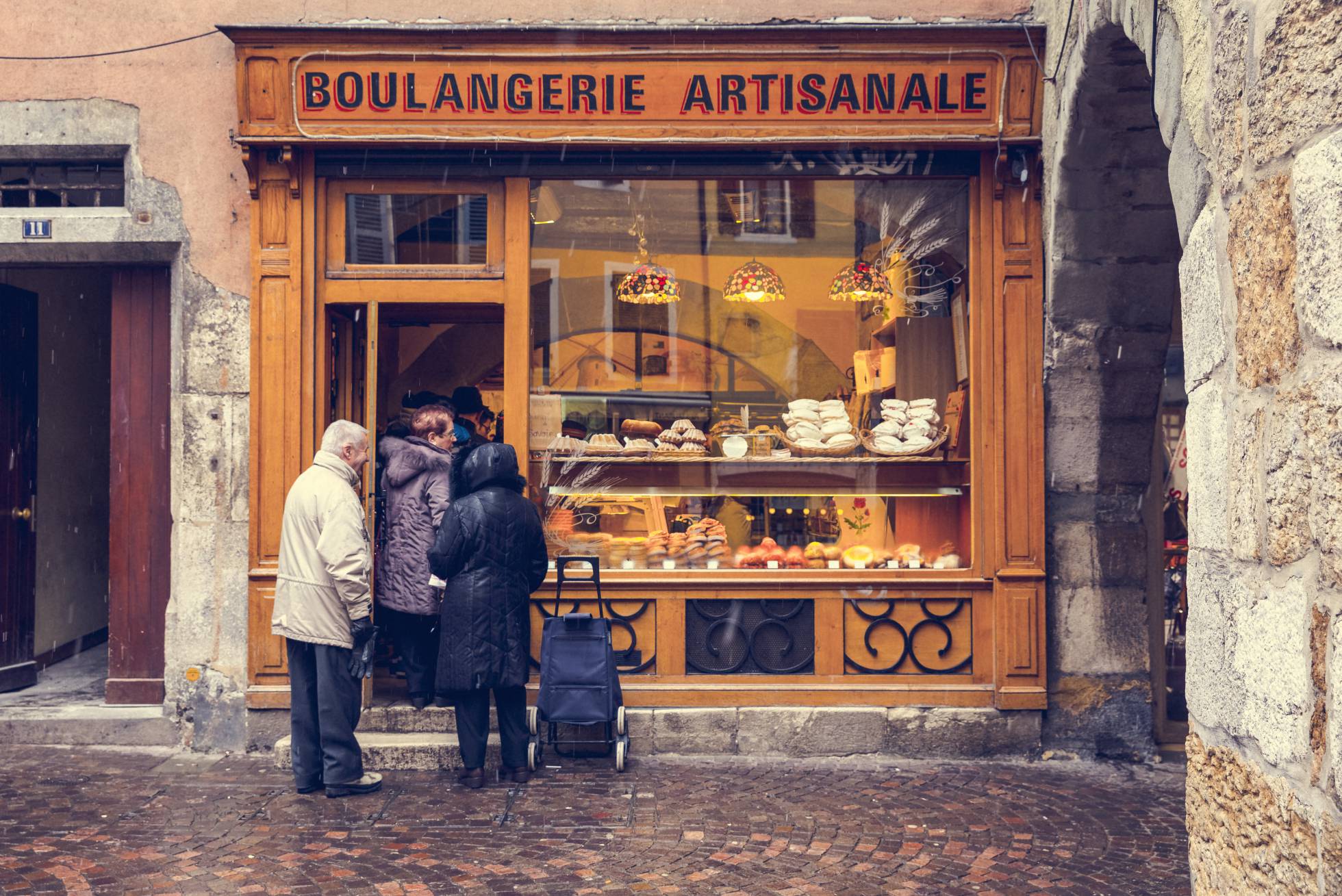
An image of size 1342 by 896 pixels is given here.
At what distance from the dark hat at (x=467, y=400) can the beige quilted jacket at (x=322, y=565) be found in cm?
164

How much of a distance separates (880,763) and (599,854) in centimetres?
226

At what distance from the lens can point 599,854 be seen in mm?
5082

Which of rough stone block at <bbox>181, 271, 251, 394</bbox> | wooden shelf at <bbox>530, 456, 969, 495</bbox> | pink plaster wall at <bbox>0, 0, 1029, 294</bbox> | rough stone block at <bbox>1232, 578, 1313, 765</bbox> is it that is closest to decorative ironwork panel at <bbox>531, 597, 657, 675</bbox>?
wooden shelf at <bbox>530, 456, 969, 495</bbox>

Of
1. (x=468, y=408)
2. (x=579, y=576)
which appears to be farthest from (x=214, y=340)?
(x=579, y=576)

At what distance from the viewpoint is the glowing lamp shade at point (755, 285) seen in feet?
25.1

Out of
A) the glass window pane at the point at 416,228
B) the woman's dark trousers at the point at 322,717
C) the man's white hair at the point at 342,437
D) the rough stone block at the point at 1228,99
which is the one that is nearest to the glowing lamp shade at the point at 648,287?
the glass window pane at the point at 416,228

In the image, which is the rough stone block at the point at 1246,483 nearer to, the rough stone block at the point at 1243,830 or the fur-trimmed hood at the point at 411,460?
the rough stone block at the point at 1243,830

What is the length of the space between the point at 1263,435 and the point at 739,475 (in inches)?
188

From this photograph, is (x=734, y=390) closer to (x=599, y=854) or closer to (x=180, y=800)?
(x=599, y=854)

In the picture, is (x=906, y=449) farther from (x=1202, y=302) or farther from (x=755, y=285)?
(x=1202, y=302)

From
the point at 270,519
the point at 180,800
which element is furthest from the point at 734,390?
the point at 180,800

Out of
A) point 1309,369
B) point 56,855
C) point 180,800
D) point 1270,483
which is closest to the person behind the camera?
point 1309,369

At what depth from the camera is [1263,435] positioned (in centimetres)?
275

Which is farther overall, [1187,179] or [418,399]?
[418,399]
